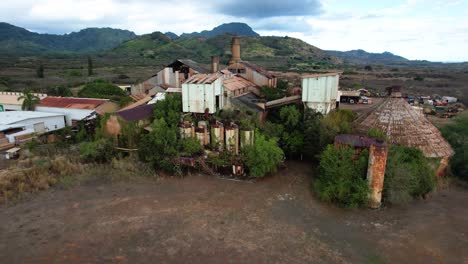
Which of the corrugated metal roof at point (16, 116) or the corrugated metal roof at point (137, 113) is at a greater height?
the corrugated metal roof at point (137, 113)

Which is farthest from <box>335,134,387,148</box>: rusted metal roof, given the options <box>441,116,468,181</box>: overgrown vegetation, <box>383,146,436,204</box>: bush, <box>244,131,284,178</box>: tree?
<box>441,116,468,181</box>: overgrown vegetation

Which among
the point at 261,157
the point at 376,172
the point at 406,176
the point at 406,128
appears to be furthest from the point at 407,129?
the point at 261,157

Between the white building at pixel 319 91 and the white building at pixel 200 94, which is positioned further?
the white building at pixel 319 91

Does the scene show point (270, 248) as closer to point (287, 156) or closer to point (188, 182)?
point (188, 182)

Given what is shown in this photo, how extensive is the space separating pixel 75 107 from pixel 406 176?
2438cm

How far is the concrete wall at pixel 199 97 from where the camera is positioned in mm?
19291

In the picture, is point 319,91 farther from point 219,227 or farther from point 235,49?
point 235,49

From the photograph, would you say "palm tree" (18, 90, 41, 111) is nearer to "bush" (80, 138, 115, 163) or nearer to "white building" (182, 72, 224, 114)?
"bush" (80, 138, 115, 163)

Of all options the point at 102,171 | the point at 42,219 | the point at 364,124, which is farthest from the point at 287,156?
the point at 42,219

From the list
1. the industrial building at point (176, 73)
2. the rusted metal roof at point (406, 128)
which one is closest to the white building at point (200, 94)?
the industrial building at point (176, 73)

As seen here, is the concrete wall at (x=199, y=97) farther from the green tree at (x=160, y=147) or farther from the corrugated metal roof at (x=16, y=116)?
the corrugated metal roof at (x=16, y=116)

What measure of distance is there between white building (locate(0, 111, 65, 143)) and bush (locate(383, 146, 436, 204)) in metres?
23.5

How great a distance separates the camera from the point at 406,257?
10.4 m

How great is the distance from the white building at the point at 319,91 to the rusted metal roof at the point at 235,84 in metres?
5.72
